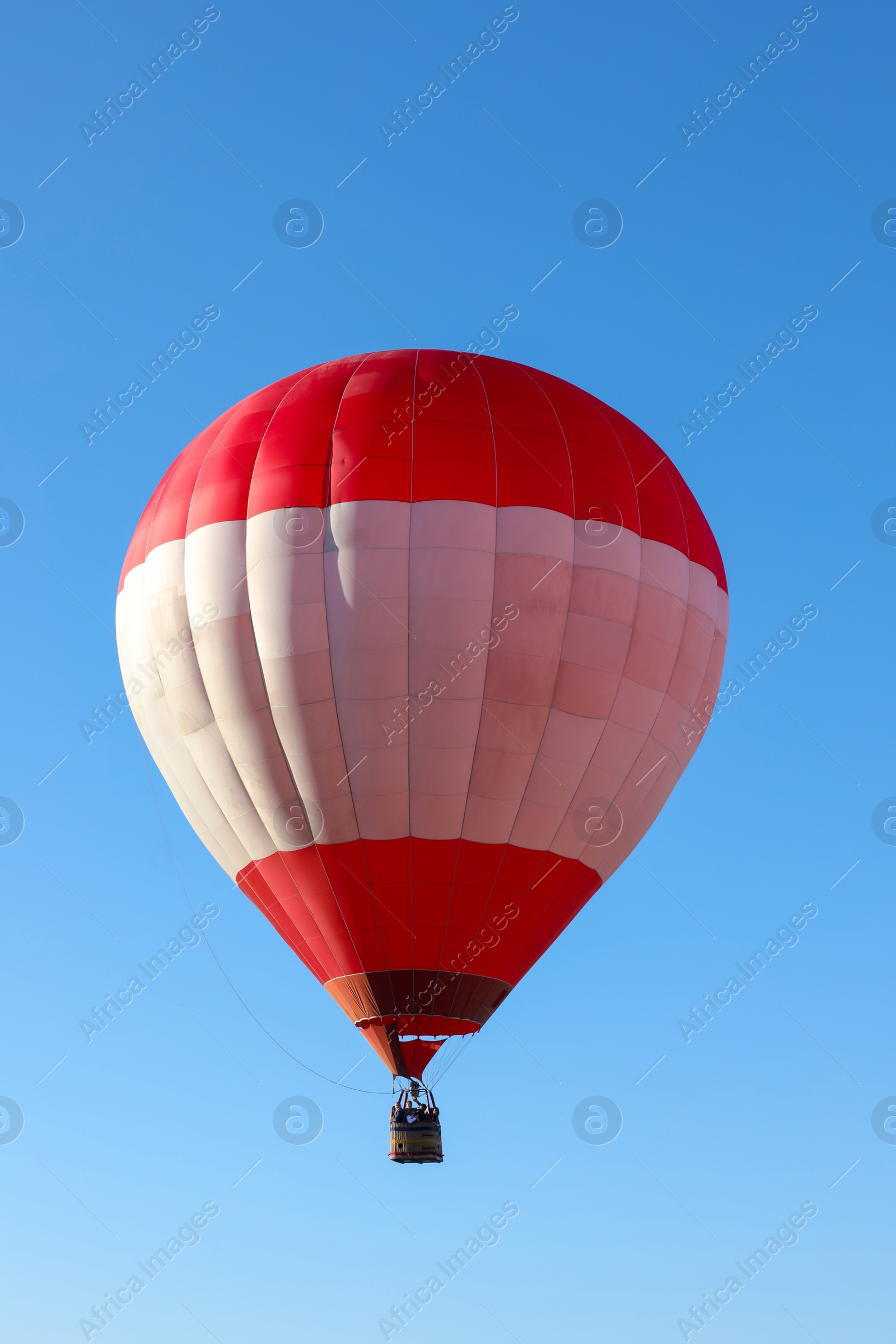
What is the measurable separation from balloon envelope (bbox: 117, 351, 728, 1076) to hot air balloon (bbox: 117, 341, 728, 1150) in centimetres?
3

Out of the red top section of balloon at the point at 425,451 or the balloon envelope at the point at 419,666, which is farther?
the red top section of balloon at the point at 425,451

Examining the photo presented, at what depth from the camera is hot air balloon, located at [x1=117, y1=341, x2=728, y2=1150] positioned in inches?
778

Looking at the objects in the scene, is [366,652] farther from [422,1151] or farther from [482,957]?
[422,1151]

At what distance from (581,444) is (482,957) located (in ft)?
21.4

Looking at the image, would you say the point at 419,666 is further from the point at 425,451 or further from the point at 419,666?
the point at 425,451

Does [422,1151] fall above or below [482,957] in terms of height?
below

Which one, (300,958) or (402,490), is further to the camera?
(300,958)

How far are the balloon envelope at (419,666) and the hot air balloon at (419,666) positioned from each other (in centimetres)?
3

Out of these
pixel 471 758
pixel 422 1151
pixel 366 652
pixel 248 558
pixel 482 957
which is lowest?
pixel 422 1151

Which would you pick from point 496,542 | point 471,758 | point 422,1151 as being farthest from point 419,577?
point 422,1151

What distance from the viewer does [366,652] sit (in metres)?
19.7

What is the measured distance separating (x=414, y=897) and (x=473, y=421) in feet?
19.4

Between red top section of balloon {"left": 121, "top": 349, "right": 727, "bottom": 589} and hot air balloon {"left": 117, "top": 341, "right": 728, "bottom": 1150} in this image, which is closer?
hot air balloon {"left": 117, "top": 341, "right": 728, "bottom": 1150}

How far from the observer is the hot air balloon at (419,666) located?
1977 cm
